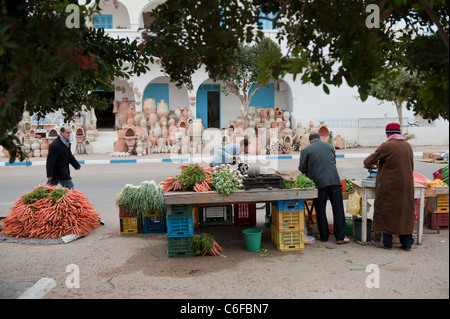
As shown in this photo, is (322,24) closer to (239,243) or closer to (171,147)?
(239,243)

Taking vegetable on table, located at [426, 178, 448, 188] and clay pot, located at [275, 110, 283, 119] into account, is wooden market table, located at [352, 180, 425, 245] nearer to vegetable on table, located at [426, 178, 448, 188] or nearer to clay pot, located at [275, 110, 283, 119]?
vegetable on table, located at [426, 178, 448, 188]

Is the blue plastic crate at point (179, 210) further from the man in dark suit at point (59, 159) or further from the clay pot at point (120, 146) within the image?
the clay pot at point (120, 146)

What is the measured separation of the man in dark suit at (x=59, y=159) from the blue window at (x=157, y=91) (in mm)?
16638

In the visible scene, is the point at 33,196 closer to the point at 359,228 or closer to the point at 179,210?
the point at 179,210

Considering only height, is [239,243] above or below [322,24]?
below

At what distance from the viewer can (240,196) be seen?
4797mm

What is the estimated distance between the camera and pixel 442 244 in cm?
521

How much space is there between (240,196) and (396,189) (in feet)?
6.44

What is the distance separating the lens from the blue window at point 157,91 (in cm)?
2293

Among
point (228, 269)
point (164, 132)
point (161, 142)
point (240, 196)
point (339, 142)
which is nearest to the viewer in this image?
point (228, 269)

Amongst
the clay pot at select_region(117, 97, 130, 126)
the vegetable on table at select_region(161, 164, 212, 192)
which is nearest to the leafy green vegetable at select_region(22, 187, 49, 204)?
the vegetable on table at select_region(161, 164, 212, 192)

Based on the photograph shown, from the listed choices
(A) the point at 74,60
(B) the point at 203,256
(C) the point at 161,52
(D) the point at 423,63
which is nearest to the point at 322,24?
(D) the point at 423,63

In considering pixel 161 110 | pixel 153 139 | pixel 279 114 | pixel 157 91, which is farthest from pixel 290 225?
pixel 157 91

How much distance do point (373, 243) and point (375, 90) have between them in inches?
573
